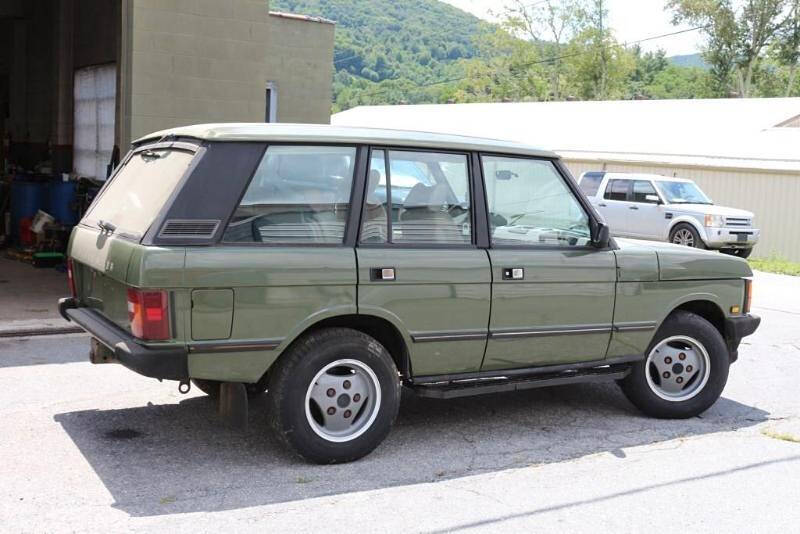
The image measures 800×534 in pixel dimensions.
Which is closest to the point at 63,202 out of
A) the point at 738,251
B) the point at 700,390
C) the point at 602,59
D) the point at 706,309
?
the point at 706,309

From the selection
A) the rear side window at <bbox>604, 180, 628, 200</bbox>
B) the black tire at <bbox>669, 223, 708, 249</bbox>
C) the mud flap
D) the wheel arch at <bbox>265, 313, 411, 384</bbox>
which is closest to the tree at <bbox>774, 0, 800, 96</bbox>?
the rear side window at <bbox>604, 180, 628, 200</bbox>

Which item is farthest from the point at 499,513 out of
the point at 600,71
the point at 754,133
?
the point at 600,71

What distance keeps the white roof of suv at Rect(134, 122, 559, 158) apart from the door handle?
771 mm

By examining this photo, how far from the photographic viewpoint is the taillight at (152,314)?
4.98 meters

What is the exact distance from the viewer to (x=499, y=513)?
4973 mm

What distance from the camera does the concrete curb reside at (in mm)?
8844

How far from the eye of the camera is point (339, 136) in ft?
18.5

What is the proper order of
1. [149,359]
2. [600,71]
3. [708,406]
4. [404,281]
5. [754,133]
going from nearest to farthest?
[149,359] < [404,281] < [708,406] < [754,133] < [600,71]

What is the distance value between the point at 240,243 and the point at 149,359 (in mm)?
786

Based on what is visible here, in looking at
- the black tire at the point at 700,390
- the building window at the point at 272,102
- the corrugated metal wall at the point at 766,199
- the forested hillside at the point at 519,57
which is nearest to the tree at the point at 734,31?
the forested hillside at the point at 519,57

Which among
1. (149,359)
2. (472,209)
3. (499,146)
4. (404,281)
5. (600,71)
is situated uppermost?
(600,71)

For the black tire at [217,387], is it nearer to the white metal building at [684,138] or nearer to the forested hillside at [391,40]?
the white metal building at [684,138]

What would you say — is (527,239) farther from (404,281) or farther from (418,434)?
(418,434)

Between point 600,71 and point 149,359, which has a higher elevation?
point 600,71
